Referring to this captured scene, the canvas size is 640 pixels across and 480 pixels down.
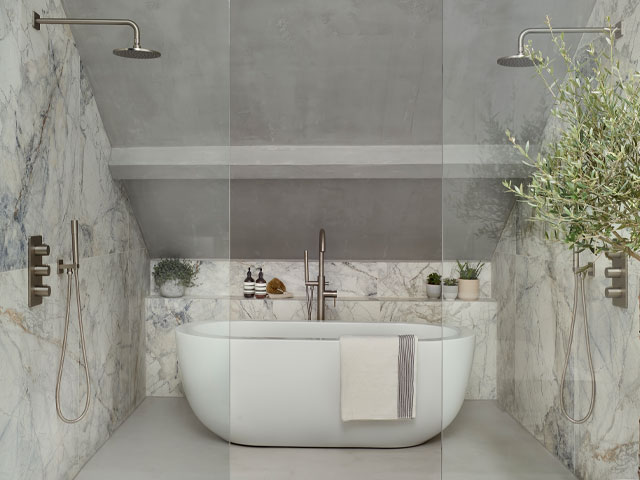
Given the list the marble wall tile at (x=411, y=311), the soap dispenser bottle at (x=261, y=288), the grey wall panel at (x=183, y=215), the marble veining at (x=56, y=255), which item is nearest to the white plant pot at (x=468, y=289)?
the grey wall panel at (x=183, y=215)

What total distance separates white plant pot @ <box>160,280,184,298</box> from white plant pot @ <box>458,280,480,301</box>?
1369mm

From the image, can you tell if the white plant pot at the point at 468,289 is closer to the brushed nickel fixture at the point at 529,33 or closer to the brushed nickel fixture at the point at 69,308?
the brushed nickel fixture at the point at 529,33

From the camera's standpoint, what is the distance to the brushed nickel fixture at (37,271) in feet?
8.75

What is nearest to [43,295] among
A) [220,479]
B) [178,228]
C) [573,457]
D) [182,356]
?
[178,228]

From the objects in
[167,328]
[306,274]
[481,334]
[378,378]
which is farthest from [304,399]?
[481,334]

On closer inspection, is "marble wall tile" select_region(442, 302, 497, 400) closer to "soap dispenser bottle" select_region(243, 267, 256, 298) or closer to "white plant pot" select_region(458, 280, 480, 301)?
"white plant pot" select_region(458, 280, 480, 301)

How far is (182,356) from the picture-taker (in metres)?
3.35

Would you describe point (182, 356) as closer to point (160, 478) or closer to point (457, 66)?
point (160, 478)

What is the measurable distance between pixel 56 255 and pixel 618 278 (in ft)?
8.28

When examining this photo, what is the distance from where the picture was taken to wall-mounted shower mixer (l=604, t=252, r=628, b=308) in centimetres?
244

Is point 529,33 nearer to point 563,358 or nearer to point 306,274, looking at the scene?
point 563,358

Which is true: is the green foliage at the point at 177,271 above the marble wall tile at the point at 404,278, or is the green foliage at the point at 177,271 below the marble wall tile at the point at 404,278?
above

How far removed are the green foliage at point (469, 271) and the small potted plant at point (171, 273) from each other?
1.32 m

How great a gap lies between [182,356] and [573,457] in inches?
79.7
